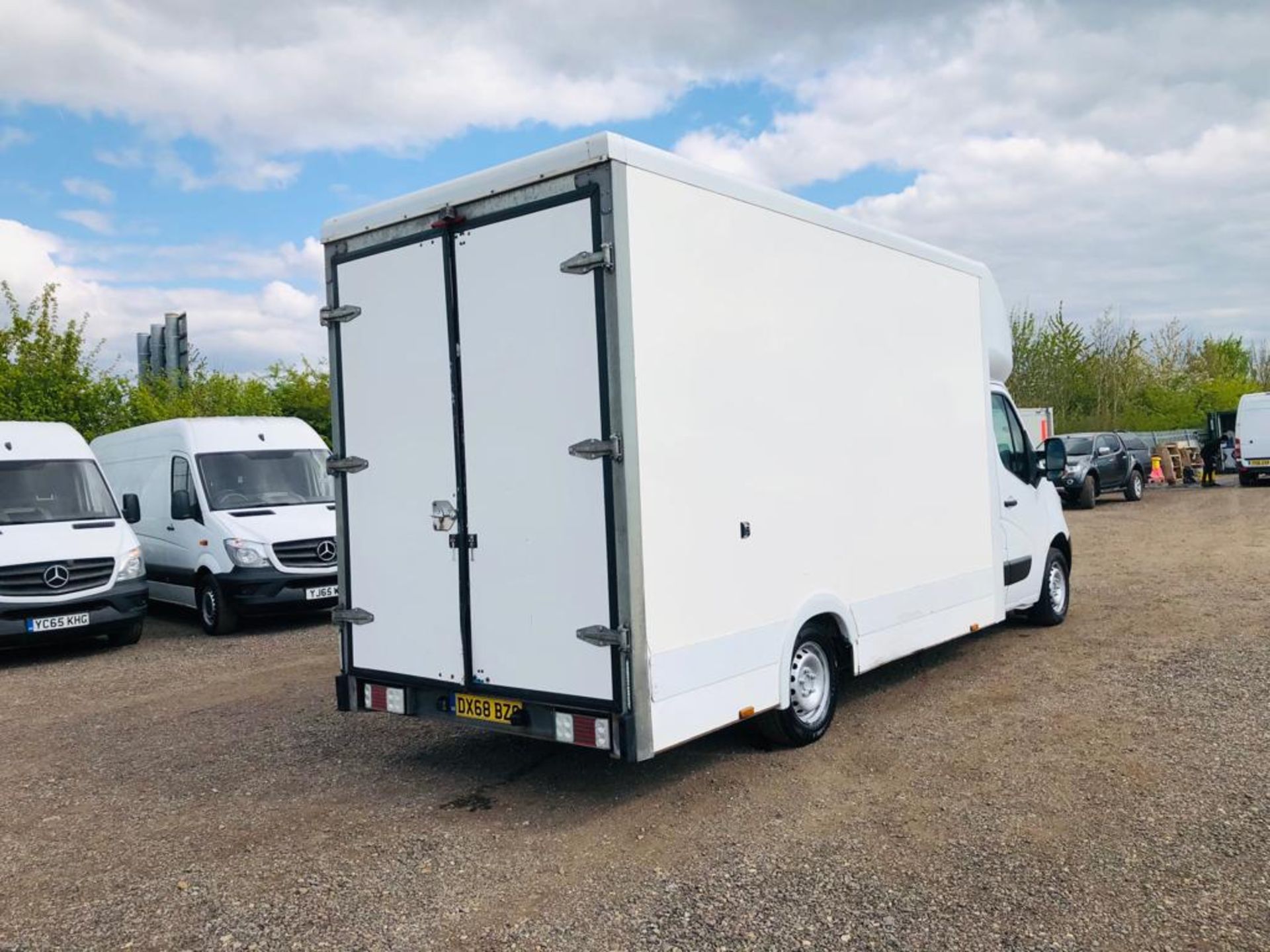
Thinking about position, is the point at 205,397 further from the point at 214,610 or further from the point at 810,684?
the point at 810,684

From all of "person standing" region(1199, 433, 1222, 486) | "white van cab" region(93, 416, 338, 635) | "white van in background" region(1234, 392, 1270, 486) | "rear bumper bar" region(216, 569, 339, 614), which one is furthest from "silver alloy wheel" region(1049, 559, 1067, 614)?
"person standing" region(1199, 433, 1222, 486)

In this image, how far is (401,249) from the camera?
5453mm

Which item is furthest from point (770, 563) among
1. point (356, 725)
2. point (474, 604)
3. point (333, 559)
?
point (333, 559)

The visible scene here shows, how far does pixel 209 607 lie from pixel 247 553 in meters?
0.95

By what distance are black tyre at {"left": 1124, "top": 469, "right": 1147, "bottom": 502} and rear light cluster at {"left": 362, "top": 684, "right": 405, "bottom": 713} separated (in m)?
21.5

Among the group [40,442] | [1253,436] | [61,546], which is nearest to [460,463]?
[61,546]

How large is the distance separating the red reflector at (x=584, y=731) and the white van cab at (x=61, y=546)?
281 inches

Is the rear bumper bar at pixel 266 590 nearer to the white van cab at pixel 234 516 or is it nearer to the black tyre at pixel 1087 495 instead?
the white van cab at pixel 234 516

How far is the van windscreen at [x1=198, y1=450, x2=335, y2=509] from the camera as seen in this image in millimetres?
11547

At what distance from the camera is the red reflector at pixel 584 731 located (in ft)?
15.4

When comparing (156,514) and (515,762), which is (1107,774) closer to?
(515,762)

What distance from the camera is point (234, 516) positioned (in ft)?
36.8

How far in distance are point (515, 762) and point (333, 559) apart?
5821mm

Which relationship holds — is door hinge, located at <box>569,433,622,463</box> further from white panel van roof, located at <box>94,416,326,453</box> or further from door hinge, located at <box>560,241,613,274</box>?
white panel van roof, located at <box>94,416,326,453</box>
